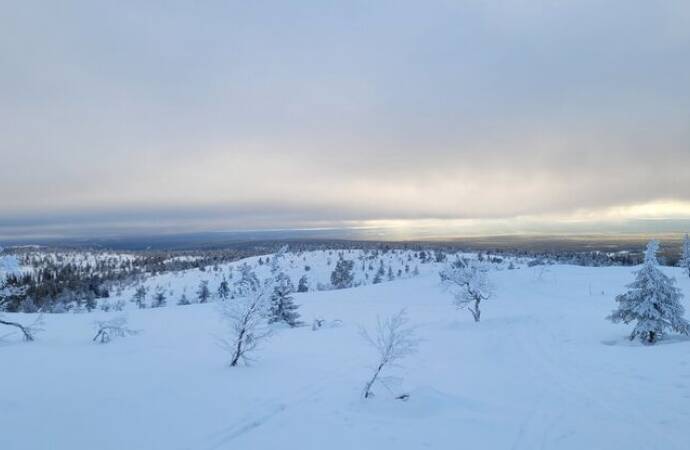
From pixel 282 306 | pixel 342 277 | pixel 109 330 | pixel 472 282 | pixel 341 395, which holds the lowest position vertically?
pixel 342 277

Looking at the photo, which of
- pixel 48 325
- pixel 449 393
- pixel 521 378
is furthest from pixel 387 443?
pixel 48 325

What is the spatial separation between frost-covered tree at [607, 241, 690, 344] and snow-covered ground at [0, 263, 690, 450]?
979mm

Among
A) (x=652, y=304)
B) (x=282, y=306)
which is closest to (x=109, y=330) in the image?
(x=282, y=306)

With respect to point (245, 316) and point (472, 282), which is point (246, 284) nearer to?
point (245, 316)

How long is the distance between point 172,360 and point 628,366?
1960cm

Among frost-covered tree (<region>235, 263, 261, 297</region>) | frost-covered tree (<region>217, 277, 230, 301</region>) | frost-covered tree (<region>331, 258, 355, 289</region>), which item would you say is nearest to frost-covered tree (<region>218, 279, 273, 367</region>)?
frost-covered tree (<region>235, 263, 261, 297</region>)

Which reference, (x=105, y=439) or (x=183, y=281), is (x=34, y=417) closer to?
(x=105, y=439)

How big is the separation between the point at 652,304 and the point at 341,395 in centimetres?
1789

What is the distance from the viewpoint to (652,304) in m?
20.8

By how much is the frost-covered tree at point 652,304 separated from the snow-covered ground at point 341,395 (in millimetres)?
979

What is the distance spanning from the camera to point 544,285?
63.3 metres

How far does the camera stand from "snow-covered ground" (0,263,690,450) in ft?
31.9

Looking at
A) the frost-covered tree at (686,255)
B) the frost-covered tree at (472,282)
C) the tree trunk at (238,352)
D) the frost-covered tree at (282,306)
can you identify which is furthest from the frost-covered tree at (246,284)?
the frost-covered tree at (686,255)

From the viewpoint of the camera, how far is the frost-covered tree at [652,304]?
2038cm
